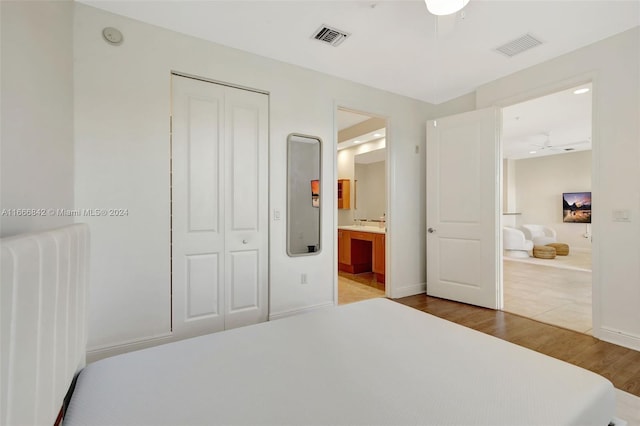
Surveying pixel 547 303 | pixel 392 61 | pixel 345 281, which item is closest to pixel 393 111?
pixel 392 61

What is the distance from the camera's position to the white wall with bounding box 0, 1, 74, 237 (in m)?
1.17

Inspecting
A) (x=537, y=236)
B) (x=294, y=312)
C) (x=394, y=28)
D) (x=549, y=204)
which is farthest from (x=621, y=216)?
(x=549, y=204)

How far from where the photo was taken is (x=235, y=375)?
107cm

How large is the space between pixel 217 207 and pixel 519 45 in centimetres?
318

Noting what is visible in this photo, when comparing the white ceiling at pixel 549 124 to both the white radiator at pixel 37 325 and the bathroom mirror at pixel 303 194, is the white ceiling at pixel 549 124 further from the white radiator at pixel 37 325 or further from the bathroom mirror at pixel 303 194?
the white radiator at pixel 37 325

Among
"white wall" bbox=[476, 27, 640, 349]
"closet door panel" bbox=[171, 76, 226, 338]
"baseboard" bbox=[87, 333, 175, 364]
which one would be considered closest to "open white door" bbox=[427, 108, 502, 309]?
"white wall" bbox=[476, 27, 640, 349]

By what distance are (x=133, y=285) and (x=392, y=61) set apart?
3.17 m

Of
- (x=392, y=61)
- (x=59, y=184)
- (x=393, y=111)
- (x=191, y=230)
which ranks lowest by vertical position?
(x=191, y=230)

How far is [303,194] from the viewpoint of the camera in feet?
10.4

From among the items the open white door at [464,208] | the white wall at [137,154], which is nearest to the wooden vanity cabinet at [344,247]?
the open white door at [464,208]

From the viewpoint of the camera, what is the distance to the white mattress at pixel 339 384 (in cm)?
86

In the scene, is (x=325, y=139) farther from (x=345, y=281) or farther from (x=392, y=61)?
(x=345, y=281)

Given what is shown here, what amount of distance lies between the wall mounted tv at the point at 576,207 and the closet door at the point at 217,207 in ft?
28.4

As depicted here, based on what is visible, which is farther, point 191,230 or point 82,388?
point 191,230
